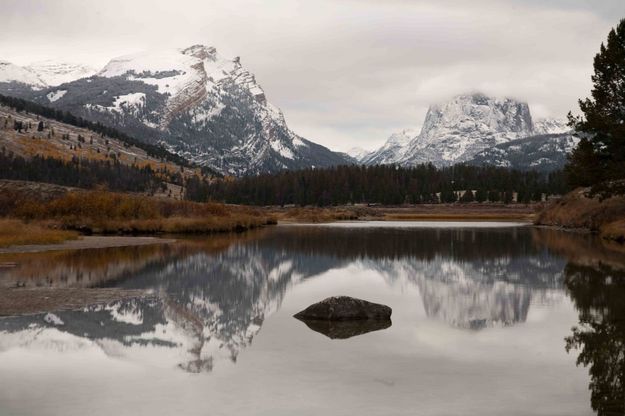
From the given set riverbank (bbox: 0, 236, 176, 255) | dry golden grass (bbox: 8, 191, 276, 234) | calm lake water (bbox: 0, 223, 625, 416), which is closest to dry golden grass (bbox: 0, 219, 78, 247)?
riverbank (bbox: 0, 236, 176, 255)

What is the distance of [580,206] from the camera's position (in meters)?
98.1

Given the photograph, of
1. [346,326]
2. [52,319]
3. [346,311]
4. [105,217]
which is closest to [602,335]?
[346,326]

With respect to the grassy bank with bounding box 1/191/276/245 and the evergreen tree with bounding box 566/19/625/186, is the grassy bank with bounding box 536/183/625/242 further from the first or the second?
the grassy bank with bounding box 1/191/276/245

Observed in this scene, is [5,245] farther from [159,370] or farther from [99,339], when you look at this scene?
[159,370]

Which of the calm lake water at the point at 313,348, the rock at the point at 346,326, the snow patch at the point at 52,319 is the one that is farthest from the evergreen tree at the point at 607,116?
the snow patch at the point at 52,319

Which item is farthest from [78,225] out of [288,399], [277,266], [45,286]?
[288,399]

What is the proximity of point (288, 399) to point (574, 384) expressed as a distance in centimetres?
644

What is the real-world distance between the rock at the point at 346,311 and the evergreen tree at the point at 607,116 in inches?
1840

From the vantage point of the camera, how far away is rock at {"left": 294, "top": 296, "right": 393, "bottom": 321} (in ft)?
75.1

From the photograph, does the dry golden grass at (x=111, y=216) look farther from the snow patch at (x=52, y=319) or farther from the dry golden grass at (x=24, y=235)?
the snow patch at (x=52, y=319)

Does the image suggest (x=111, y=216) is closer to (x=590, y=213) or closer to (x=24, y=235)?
(x=24, y=235)

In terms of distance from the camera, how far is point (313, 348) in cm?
1820

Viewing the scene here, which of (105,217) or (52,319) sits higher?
(105,217)

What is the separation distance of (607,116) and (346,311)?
→ 5041cm
